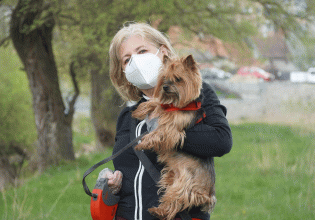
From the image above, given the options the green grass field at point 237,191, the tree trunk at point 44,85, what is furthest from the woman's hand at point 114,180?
the tree trunk at point 44,85

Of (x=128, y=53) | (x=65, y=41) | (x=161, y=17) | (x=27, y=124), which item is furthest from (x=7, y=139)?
(x=128, y=53)

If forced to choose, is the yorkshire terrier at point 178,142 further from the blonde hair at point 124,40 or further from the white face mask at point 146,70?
the blonde hair at point 124,40

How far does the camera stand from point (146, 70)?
7.98 feet

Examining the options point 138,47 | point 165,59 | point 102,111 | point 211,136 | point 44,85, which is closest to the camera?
point 211,136

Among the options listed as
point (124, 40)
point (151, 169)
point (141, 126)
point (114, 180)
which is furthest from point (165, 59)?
point (114, 180)

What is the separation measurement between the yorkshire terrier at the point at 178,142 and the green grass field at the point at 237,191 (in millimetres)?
3591

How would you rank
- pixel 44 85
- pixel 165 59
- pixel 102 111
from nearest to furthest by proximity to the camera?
1. pixel 165 59
2. pixel 44 85
3. pixel 102 111

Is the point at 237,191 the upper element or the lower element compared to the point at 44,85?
lower

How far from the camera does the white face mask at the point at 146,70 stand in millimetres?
2457

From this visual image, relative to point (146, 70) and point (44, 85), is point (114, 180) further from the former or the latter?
point (44, 85)

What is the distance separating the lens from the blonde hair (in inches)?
100

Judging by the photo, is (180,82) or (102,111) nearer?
(180,82)

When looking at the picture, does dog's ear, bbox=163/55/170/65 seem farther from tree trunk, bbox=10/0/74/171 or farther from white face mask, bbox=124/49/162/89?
tree trunk, bbox=10/0/74/171

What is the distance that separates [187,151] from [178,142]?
9cm
